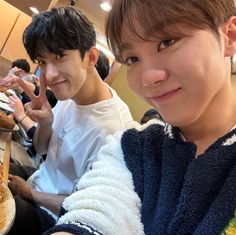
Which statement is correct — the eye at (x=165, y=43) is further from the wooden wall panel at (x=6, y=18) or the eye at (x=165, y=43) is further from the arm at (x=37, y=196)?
the wooden wall panel at (x=6, y=18)

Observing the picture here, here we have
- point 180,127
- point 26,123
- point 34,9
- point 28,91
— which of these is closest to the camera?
point 180,127

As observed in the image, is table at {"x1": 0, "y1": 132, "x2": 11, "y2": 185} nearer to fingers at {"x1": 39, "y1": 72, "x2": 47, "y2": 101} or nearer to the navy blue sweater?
fingers at {"x1": 39, "y1": 72, "x2": 47, "y2": 101}

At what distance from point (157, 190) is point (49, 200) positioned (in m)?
0.63

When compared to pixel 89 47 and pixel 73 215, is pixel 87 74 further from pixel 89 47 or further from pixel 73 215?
pixel 73 215

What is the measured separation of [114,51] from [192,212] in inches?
12.7

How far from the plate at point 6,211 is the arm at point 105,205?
0.15 m

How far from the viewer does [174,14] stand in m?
0.44

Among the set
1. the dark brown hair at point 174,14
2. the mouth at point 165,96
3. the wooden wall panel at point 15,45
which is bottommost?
the wooden wall panel at point 15,45

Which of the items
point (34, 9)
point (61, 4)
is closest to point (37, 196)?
point (34, 9)

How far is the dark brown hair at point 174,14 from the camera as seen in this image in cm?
44

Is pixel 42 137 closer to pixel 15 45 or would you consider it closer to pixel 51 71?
pixel 51 71

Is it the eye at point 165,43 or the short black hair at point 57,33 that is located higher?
the eye at point 165,43

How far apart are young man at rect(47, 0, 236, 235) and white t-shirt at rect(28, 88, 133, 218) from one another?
1.67 feet

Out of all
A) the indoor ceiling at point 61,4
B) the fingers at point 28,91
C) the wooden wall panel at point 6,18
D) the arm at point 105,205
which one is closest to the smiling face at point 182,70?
the arm at point 105,205
